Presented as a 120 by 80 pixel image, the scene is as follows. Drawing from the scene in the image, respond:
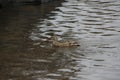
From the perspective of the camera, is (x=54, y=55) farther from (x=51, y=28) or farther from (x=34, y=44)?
(x=51, y=28)

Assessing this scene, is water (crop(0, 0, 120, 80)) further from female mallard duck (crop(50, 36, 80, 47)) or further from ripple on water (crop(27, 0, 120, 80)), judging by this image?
female mallard duck (crop(50, 36, 80, 47))

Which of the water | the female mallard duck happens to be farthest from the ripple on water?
the female mallard duck

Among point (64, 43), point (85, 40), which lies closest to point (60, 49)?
point (64, 43)

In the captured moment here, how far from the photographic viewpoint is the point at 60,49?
Result: 14.2 meters

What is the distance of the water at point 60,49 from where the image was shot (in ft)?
37.4

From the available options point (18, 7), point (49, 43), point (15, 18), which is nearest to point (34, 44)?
point (49, 43)

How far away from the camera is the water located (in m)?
11.4

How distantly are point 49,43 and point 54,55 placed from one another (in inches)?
72.8

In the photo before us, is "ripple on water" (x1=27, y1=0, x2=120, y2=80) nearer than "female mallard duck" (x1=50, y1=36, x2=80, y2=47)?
Yes

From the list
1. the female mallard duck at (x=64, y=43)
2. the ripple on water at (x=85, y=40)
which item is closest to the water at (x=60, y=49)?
the ripple on water at (x=85, y=40)

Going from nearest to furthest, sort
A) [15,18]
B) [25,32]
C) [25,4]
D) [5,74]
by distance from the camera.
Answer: [5,74], [25,32], [15,18], [25,4]

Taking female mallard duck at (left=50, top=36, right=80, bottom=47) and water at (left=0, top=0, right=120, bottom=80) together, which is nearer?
water at (left=0, top=0, right=120, bottom=80)

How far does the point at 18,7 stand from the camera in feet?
86.2

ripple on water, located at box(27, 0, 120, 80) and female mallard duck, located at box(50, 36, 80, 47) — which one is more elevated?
female mallard duck, located at box(50, 36, 80, 47)
